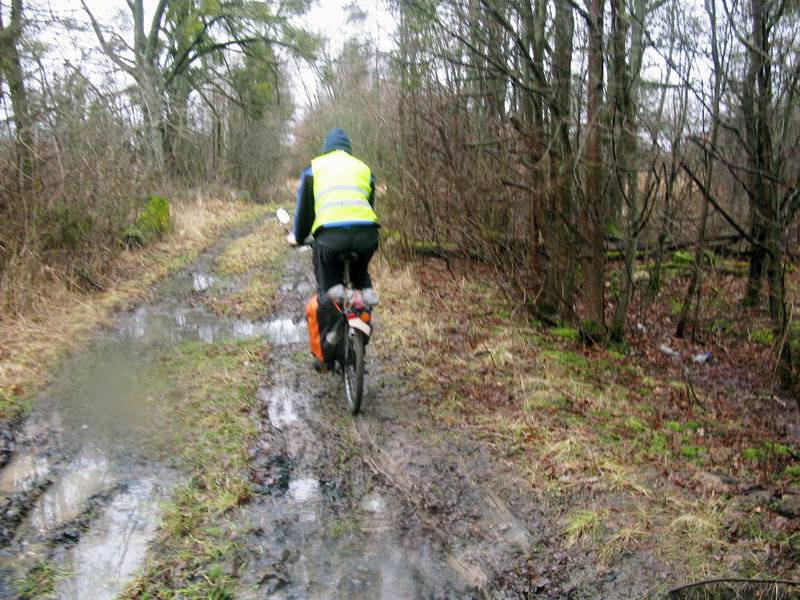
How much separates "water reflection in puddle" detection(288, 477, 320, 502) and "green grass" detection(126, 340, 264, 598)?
0.96ft

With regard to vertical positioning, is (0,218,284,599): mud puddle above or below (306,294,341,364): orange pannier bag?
below

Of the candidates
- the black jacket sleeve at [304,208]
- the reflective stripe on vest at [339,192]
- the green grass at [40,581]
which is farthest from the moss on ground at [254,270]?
the green grass at [40,581]

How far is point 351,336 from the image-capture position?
566cm

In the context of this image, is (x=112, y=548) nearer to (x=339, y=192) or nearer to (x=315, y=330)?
(x=315, y=330)

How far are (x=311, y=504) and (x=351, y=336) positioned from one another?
1714 mm

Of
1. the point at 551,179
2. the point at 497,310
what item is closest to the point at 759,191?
the point at 551,179

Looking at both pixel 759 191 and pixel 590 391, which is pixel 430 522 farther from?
pixel 759 191

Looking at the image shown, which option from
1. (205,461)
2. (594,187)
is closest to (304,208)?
(205,461)

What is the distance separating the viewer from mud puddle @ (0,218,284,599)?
3.61m

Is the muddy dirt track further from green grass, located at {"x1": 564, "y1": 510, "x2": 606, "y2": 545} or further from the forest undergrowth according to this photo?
the forest undergrowth

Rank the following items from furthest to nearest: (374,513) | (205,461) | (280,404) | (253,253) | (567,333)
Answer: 1. (253,253)
2. (567,333)
3. (280,404)
4. (205,461)
5. (374,513)

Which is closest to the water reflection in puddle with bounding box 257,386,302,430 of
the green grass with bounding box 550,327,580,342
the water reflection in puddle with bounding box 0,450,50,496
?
the water reflection in puddle with bounding box 0,450,50,496

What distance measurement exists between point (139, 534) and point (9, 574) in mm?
657

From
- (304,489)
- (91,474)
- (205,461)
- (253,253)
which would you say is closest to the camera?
(304,489)
